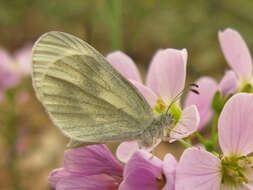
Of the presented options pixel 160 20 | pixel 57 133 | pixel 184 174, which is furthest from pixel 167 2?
pixel 184 174

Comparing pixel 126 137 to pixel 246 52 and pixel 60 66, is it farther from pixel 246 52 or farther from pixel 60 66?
pixel 246 52

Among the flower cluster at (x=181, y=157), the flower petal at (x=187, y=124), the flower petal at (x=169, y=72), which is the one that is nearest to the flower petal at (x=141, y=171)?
the flower cluster at (x=181, y=157)

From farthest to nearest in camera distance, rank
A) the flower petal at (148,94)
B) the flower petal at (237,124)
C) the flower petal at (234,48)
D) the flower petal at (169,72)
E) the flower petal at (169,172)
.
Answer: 1. the flower petal at (234,48)
2. the flower petal at (148,94)
3. the flower petal at (169,72)
4. the flower petal at (237,124)
5. the flower petal at (169,172)

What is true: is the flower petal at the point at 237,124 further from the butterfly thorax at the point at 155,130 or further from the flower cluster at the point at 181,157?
the butterfly thorax at the point at 155,130

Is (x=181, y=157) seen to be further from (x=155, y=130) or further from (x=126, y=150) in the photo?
(x=126, y=150)

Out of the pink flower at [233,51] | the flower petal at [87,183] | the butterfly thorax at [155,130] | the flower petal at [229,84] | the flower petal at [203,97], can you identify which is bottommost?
the flower petal at [87,183]

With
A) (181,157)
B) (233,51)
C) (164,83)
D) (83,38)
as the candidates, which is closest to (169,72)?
(164,83)
